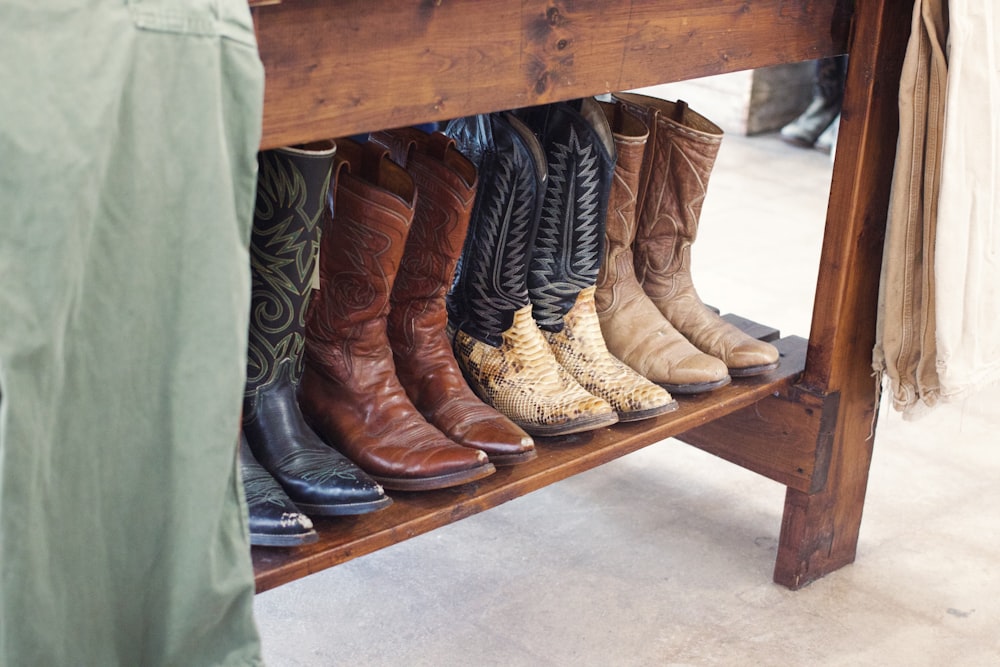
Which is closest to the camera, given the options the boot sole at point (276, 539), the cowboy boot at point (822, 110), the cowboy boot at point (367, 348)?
the boot sole at point (276, 539)

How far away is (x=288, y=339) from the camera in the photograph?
1.42 m

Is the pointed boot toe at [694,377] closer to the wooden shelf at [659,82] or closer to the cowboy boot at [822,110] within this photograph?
the wooden shelf at [659,82]

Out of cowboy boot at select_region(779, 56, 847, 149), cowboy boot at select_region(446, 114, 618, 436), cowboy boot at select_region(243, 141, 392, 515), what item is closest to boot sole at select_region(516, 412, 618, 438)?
cowboy boot at select_region(446, 114, 618, 436)

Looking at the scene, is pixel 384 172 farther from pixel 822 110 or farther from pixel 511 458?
pixel 822 110

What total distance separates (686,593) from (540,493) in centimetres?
43

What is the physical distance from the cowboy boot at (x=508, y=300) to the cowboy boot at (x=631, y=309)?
0.18 metres

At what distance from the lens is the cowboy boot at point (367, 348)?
144cm

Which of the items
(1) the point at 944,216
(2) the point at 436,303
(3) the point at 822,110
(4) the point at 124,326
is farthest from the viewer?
(3) the point at 822,110

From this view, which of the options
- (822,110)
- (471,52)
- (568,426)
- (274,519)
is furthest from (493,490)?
(822,110)

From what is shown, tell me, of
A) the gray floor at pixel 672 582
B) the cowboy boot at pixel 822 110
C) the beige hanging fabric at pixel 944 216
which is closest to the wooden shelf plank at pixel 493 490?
the beige hanging fabric at pixel 944 216

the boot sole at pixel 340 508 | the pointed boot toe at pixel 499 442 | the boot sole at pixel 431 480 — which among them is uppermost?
the pointed boot toe at pixel 499 442

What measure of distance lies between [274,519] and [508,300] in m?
0.55

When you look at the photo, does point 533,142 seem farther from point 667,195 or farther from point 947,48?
point 947,48

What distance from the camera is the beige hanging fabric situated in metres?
1.70
